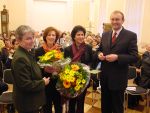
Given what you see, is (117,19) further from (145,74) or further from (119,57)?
(145,74)

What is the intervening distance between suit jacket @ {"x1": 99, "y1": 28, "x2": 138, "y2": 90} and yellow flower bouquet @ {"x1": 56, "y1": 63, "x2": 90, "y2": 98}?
40 centimetres

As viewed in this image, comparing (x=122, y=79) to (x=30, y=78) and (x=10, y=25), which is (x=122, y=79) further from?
(x=10, y=25)

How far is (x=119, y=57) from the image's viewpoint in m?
2.47

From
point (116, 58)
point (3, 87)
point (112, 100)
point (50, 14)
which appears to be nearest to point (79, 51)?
point (116, 58)

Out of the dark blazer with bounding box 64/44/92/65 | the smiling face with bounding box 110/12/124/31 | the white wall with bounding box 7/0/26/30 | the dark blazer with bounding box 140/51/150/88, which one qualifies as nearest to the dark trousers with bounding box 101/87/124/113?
the dark blazer with bounding box 64/44/92/65

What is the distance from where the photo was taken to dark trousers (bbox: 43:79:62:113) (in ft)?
8.92

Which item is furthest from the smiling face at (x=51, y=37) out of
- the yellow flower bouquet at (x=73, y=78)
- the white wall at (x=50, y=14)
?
the white wall at (x=50, y=14)

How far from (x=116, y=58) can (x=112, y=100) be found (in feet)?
1.96

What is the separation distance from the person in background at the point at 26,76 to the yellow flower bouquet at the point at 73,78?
255mm

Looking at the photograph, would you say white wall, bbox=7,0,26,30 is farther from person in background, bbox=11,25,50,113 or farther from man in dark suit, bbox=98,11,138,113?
person in background, bbox=11,25,50,113

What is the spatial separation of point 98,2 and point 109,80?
6.10 metres

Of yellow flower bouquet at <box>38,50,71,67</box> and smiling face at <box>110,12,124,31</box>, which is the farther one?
smiling face at <box>110,12,124,31</box>

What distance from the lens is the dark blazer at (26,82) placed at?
1.89 metres

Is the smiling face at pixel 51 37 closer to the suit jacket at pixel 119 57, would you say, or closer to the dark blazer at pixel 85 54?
the dark blazer at pixel 85 54
